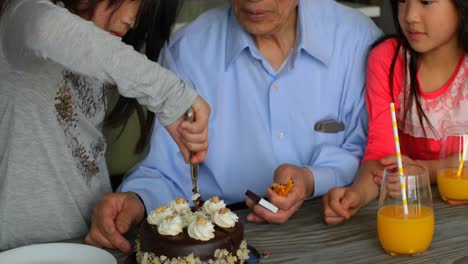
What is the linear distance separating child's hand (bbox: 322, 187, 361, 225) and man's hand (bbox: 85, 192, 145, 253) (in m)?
0.44

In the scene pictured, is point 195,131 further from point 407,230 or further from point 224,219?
point 407,230

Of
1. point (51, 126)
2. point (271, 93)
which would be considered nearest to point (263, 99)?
point (271, 93)

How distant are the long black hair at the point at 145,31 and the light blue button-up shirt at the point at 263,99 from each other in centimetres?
18

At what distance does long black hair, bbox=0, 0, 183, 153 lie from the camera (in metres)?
1.73

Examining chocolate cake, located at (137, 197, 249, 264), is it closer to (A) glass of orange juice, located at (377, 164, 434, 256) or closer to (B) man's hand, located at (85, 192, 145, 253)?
(B) man's hand, located at (85, 192, 145, 253)

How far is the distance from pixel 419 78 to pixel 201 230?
1078 mm

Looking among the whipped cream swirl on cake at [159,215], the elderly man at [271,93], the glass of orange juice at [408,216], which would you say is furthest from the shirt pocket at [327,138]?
the whipped cream swirl on cake at [159,215]

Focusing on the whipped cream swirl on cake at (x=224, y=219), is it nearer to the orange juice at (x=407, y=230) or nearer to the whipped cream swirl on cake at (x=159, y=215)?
the whipped cream swirl on cake at (x=159, y=215)

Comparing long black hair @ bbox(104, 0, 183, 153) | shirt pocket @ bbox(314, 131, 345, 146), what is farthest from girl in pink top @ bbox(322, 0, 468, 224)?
long black hair @ bbox(104, 0, 183, 153)

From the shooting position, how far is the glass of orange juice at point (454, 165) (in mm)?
1813

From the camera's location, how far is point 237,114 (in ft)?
7.11

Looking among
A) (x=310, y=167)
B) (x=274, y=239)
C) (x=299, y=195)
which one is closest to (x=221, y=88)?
(x=310, y=167)

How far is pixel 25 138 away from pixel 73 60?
0.55 metres

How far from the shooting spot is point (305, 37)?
7.02 feet
